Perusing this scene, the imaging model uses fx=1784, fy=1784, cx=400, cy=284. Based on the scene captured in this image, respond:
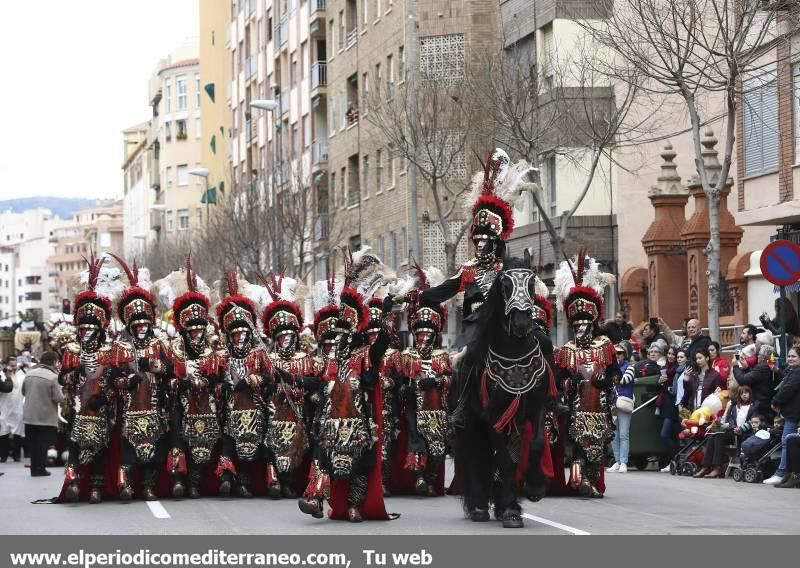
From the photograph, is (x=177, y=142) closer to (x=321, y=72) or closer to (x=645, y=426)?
(x=321, y=72)

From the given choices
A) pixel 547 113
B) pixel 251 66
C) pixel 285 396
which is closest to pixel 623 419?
pixel 285 396

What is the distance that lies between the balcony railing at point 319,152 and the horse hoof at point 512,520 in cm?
5281

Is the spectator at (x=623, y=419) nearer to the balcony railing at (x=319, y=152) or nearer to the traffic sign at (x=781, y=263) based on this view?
the traffic sign at (x=781, y=263)

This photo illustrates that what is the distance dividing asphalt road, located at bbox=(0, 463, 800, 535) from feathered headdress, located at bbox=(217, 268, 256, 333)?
1.83 m

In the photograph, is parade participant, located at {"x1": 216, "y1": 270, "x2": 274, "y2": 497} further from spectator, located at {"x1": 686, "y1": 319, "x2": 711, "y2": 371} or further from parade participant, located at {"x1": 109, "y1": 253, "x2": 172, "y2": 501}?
spectator, located at {"x1": 686, "y1": 319, "x2": 711, "y2": 371}

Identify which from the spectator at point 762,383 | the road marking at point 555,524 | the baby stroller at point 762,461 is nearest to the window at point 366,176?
the spectator at point 762,383

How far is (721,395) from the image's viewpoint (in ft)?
77.2

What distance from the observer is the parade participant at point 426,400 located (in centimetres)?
1888

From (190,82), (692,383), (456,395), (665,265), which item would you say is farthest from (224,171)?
(456,395)

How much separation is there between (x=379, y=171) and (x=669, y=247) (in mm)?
22837

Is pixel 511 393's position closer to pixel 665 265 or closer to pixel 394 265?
pixel 665 265

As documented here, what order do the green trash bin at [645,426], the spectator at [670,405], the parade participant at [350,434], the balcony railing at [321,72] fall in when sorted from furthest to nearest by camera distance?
1. the balcony railing at [321,72]
2. the green trash bin at [645,426]
3. the spectator at [670,405]
4. the parade participant at [350,434]

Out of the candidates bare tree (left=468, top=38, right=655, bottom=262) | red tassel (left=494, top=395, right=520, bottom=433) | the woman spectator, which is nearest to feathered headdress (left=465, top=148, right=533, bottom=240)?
red tassel (left=494, top=395, right=520, bottom=433)
